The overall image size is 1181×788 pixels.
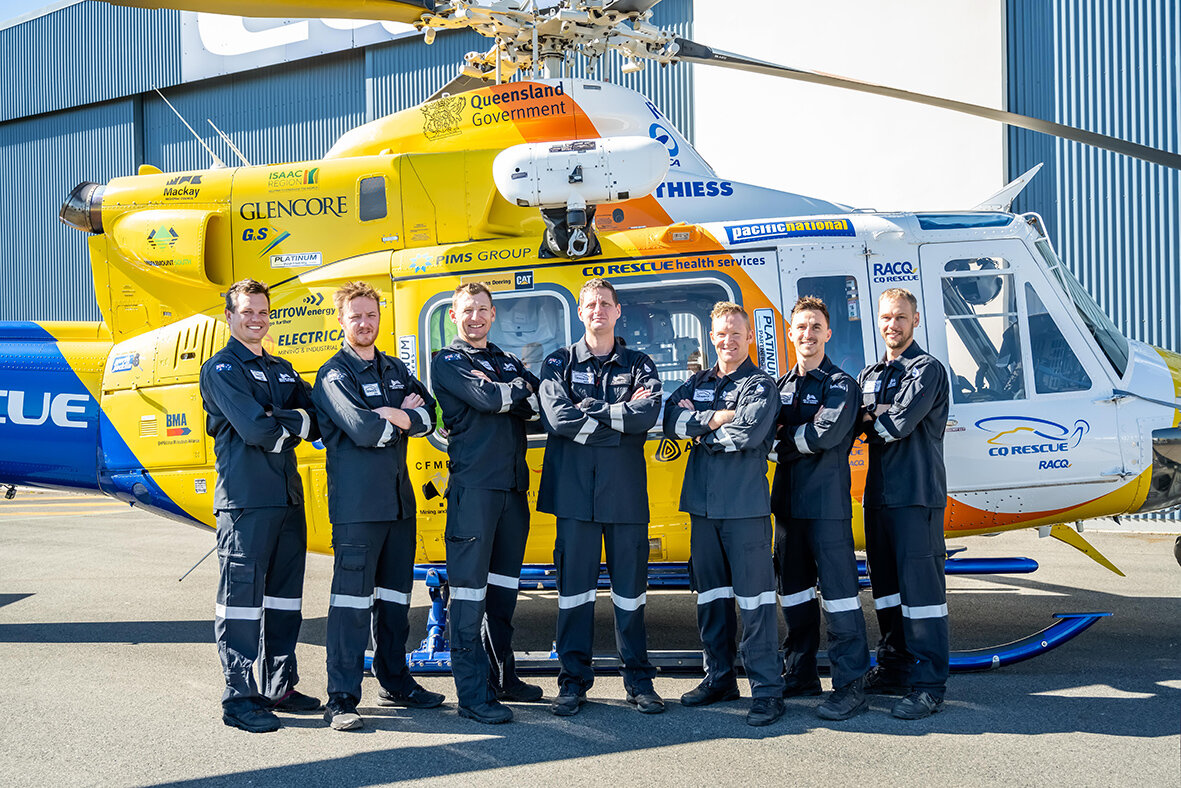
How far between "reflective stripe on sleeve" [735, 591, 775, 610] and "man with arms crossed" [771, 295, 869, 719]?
199 millimetres

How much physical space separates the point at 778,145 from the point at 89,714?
10.4 metres

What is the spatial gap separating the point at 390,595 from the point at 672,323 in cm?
232

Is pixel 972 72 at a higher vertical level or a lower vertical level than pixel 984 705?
higher

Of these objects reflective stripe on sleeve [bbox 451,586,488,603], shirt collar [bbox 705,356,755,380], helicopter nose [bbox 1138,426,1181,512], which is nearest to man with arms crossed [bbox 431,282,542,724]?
reflective stripe on sleeve [bbox 451,586,488,603]

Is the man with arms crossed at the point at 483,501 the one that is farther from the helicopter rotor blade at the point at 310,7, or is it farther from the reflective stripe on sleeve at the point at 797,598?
the helicopter rotor blade at the point at 310,7

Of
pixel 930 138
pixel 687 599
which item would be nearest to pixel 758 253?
pixel 687 599

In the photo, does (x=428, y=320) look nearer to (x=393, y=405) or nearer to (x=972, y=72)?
(x=393, y=405)

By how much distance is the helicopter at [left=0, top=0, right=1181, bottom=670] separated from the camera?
17.5 ft

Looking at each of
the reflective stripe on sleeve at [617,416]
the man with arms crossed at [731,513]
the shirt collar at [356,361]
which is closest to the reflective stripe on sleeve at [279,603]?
the shirt collar at [356,361]

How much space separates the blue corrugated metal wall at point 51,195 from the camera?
57.4 feet

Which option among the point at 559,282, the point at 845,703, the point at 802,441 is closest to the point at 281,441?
the point at 559,282

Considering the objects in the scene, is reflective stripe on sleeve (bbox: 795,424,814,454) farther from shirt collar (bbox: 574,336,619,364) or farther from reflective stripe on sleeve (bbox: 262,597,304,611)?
reflective stripe on sleeve (bbox: 262,597,304,611)

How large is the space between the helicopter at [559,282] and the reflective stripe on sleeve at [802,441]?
33.3 inches

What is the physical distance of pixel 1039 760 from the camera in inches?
156
